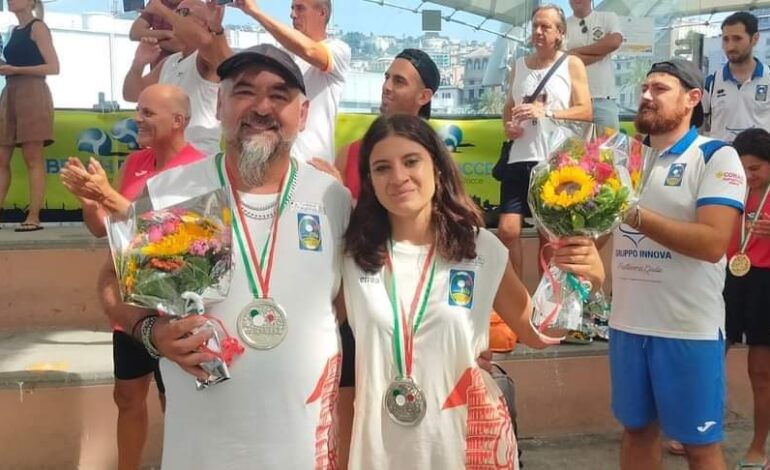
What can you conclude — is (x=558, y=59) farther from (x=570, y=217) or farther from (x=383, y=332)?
(x=383, y=332)

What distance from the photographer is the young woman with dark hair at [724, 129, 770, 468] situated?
13.9ft

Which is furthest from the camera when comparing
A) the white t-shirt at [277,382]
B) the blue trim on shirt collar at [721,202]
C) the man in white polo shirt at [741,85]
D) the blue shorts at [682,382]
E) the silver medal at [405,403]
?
the man in white polo shirt at [741,85]

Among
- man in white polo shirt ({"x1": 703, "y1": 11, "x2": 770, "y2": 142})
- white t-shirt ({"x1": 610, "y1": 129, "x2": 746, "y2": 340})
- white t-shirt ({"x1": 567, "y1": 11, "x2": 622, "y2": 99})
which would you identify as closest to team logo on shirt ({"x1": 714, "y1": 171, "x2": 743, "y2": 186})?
white t-shirt ({"x1": 610, "y1": 129, "x2": 746, "y2": 340})

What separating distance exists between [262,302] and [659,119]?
1.91 metres

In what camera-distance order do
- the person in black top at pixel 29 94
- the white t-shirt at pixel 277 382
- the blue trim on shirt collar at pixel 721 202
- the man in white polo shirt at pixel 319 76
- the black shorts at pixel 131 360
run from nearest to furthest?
the white t-shirt at pixel 277 382 → the blue trim on shirt collar at pixel 721 202 → the black shorts at pixel 131 360 → the man in white polo shirt at pixel 319 76 → the person in black top at pixel 29 94

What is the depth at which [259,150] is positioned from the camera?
87.7 inches

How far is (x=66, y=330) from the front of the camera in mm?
5004

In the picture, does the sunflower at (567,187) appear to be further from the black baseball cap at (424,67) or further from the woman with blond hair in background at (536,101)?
the woman with blond hair in background at (536,101)

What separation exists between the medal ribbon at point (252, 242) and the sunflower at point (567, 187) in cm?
76

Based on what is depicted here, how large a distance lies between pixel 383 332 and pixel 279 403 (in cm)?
35

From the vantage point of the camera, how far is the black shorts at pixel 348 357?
8.21ft

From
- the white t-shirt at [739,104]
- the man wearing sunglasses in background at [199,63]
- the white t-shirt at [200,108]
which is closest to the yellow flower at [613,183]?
the man wearing sunglasses in background at [199,63]

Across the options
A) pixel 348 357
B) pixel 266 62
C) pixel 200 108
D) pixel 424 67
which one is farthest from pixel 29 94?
pixel 348 357

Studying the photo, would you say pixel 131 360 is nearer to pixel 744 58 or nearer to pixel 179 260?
pixel 179 260
